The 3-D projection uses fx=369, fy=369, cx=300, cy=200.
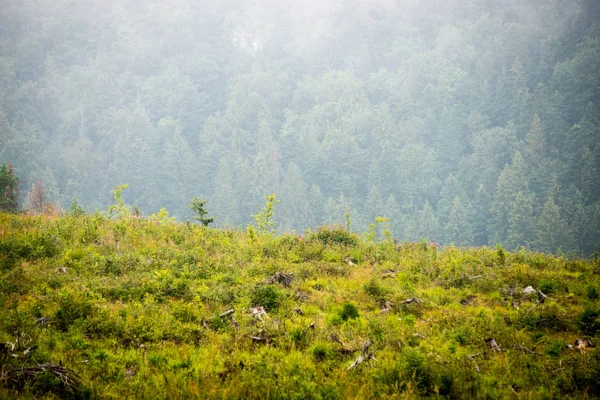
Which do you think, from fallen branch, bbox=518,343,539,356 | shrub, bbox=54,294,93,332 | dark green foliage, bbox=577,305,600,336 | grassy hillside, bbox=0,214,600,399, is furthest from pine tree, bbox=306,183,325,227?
fallen branch, bbox=518,343,539,356

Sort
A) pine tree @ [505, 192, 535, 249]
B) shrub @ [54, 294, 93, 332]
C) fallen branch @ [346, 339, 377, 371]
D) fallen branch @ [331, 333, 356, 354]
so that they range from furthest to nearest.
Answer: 1. pine tree @ [505, 192, 535, 249]
2. shrub @ [54, 294, 93, 332]
3. fallen branch @ [331, 333, 356, 354]
4. fallen branch @ [346, 339, 377, 371]

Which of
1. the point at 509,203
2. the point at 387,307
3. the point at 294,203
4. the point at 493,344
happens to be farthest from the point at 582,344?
the point at 294,203

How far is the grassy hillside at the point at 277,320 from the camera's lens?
512 cm

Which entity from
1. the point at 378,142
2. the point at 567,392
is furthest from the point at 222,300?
the point at 378,142

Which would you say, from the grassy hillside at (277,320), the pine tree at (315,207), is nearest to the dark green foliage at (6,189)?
the grassy hillside at (277,320)

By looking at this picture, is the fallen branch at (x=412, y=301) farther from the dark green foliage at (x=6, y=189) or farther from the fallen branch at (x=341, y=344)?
the dark green foliage at (x=6, y=189)

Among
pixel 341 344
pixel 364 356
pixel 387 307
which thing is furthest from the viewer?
pixel 387 307

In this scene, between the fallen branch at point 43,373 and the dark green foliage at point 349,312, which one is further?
the dark green foliage at point 349,312

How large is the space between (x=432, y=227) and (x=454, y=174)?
165 feet

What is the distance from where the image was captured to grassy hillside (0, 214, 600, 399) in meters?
5.12

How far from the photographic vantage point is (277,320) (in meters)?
7.49

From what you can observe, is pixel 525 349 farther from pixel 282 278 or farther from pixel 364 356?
pixel 282 278

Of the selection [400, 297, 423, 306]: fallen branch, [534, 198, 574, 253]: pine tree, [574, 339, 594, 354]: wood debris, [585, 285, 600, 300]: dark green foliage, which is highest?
[534, 198, 574, 253]: pine tree

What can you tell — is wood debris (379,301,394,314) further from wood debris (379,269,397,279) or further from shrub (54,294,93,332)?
shrub (54,294,93,332)
